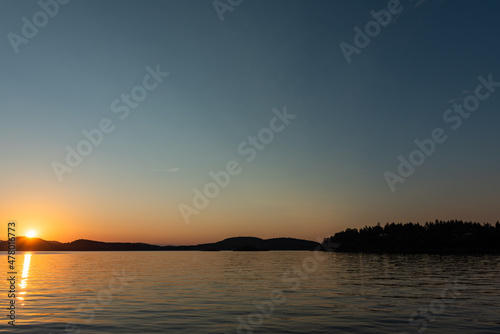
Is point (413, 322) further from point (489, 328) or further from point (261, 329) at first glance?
point (261, 329)

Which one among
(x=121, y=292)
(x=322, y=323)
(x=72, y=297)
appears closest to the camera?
(x=322, y=323)

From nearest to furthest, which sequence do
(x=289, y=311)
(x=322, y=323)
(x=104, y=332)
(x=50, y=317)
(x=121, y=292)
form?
(x=104, y=332) < (x=322, y=323) < (x=50, y=317) < (x=289, y=311) < (x=121, y=292)

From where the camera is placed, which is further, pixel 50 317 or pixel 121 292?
pixel 121 292

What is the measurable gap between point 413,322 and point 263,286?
93.5 ft

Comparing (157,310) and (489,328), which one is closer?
(489,328)

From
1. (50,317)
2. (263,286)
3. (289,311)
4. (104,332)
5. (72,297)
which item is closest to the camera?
(104,332)

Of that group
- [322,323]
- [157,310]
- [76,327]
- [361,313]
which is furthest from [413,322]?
[76,327]

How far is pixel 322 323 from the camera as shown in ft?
98.3

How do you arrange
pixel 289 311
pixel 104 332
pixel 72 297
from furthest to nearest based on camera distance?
pixel 72 297, pixel 289 311, pixel 104 332

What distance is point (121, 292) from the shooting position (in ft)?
159

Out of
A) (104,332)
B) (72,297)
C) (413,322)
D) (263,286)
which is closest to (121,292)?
(72,297)

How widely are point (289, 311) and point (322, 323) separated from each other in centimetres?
529

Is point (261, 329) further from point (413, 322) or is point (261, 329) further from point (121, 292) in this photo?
point (121, 292)

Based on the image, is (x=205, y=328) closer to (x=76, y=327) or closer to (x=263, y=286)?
(x=76, y=327)
